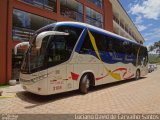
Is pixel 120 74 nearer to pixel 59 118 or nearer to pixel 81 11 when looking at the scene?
pixel 59 118

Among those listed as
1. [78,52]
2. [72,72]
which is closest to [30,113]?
[72,72]

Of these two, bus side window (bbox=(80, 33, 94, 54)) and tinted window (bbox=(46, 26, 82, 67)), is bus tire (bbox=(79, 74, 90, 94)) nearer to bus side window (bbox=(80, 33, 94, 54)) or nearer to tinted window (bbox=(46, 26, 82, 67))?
bus side window (bbox=(80, 33, 94, 54))

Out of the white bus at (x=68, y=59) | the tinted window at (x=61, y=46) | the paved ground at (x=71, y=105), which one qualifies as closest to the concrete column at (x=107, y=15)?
the white bus at (x=68, y=59)

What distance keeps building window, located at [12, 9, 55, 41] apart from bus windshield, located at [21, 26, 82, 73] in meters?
6.70

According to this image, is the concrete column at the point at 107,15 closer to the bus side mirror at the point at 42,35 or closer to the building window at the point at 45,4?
the building window at the point at 45,4

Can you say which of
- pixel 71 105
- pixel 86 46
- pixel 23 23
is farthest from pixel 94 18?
pixel 71 105

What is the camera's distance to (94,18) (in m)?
25.5

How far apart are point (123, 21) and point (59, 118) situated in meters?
36.2

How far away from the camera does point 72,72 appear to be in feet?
29.9

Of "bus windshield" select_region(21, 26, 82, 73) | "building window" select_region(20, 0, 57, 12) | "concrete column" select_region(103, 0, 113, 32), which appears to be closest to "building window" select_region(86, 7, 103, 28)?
"concrete column" select_region(103, 0, 113, 32)

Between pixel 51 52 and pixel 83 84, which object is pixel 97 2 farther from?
pixel 51 52

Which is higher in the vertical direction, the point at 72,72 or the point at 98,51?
the point at 98,51

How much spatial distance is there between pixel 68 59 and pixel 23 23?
827 cm

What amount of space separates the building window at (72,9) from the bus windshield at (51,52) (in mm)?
11507
